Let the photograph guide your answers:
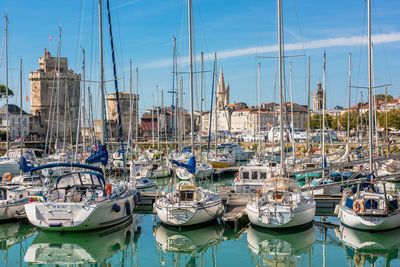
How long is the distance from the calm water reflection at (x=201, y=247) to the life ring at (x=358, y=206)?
44.3 inches

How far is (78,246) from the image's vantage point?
602 inches

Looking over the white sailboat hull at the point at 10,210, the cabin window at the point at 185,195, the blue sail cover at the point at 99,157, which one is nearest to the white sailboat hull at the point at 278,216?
the cabin window at the point at 185,195

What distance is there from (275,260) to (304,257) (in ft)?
3.34

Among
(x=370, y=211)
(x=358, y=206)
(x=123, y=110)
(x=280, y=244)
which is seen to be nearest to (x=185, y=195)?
(x=280, y=244)

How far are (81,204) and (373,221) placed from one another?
395 inches

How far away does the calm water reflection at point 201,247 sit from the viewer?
46.5ft

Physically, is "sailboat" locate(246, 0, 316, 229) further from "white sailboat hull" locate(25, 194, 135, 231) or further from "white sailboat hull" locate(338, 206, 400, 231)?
"white sailboat hull" locate(25, 194, 135, 231)

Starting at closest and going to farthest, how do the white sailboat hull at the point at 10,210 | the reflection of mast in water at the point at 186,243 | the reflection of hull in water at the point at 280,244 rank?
the reflection of hull in water at the point at 280,244
the reflection of mast in water at the point at 186,243
the white sailboat hull at the point at 10,210

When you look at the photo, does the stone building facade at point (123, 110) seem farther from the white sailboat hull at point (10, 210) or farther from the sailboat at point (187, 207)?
the sailboat at point (187, 207)

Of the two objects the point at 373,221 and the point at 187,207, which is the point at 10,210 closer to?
the point at 187,207

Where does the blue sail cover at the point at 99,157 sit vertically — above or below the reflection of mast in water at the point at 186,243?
above

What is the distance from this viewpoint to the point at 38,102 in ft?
244

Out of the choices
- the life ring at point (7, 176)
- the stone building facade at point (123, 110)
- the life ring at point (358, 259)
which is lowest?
the life ring at point (358, 259)

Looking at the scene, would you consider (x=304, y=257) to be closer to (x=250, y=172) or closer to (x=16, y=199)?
(x=250, y=172)
